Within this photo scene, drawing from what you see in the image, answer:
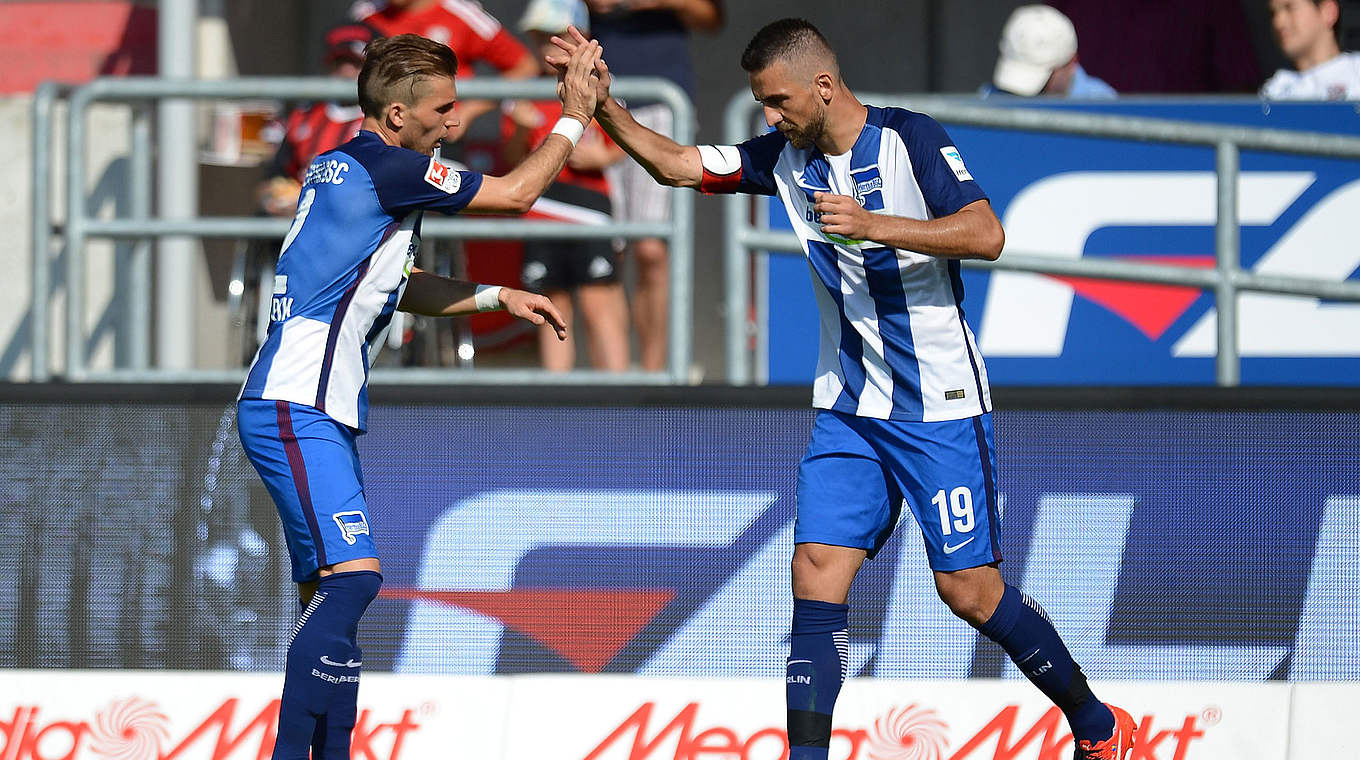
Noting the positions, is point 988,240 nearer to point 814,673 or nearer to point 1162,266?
point 814,673

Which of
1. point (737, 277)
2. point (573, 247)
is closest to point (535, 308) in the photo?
point (737, 277)

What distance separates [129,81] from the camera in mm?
6332

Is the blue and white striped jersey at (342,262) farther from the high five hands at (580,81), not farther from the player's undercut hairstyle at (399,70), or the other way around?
the high five hands at (580,81)

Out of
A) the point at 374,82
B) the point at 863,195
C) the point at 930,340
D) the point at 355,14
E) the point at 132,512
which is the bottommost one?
the point at 132,512

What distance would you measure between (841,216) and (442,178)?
1.11m

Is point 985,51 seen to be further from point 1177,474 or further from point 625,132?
point 625,132

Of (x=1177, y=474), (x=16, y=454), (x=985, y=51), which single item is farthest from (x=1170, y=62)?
(x=16, y=454)

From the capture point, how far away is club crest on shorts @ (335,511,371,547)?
14.5 feet

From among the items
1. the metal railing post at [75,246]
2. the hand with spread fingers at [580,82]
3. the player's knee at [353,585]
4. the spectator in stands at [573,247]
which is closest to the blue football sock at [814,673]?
the player's knee at [353,585]

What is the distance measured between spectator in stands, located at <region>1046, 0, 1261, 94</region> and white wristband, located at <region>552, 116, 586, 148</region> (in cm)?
536

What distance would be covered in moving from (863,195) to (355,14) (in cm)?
401

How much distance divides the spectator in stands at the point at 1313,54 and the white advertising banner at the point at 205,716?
15.5ft

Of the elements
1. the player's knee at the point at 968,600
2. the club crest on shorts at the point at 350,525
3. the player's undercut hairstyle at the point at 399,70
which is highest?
the player's undercut hairstyle at the point at 399,70

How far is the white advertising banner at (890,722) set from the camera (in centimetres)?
518
